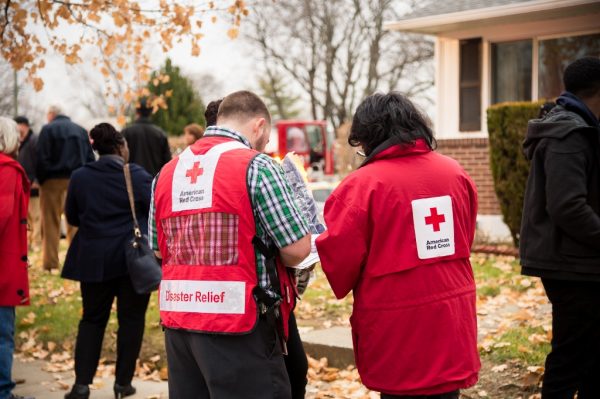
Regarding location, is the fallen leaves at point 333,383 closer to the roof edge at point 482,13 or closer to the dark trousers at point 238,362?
the dark trousers at point 238,362

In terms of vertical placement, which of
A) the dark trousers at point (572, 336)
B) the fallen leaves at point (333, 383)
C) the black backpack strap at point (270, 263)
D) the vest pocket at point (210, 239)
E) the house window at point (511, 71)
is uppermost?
the house window at point (511, 71)

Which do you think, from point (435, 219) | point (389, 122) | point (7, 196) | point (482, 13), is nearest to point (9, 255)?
point (7, 196)

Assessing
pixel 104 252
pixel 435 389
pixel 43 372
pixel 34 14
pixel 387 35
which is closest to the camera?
pixel 435 389

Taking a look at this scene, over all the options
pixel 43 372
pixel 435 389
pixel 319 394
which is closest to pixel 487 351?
pixel 319 394

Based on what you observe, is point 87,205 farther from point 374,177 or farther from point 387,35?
point 387,35

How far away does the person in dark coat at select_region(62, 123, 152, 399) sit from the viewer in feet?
19.2

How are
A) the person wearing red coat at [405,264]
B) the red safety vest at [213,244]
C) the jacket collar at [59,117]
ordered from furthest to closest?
the jacket collar at [59,117] → the red safety vest at [213,244] → the person wearing red coat at [405,264]

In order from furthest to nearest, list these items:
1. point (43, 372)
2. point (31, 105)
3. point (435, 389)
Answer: point (31, 105)
point (43, 372)
point (435, 389)

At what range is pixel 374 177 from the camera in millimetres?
3391

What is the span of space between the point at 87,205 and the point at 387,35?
130ft

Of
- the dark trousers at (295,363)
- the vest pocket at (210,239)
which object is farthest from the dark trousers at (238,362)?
the dark trousers at (295,363)

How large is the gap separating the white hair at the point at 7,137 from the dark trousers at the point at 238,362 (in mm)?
2906

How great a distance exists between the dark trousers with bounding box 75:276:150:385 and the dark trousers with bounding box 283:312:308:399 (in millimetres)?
2083

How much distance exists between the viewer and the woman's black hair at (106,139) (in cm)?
594
